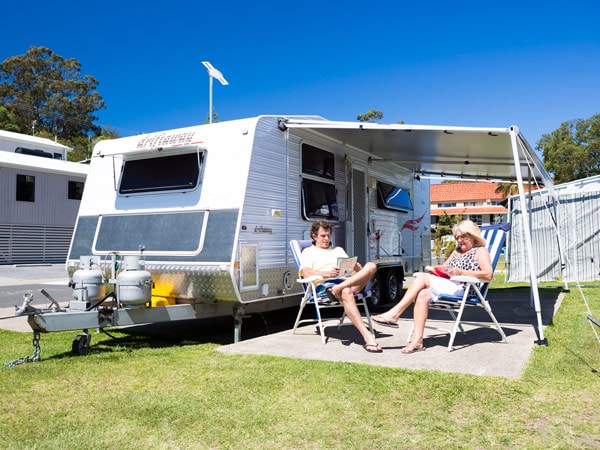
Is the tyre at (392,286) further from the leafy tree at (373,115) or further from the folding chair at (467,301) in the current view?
the leafy tree at (373,115)

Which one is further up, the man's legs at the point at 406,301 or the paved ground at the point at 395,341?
the man's legs at the point at 406,301

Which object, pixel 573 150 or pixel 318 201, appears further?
pixel 573 150

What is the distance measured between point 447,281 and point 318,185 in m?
2.36

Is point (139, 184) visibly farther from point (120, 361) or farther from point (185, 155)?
point (120, 361)

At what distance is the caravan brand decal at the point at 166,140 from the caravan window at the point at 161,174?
15cm

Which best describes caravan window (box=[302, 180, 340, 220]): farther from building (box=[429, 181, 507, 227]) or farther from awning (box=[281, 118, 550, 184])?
building (box=[429, 181, 507, 227])

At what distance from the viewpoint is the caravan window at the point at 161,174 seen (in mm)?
5770

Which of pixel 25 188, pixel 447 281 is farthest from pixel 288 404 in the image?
pixel 25 188

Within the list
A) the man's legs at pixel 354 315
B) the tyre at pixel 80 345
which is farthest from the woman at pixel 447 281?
the tyre at pixel 80 345

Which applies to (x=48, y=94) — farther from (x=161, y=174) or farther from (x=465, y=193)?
(x=161, y=174)

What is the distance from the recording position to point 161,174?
19.6 feet

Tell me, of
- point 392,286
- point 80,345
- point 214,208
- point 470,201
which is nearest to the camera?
point 80,345

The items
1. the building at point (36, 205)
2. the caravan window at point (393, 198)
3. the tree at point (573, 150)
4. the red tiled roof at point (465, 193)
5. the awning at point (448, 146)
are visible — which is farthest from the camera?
the red tiled roof at point (465, 193)

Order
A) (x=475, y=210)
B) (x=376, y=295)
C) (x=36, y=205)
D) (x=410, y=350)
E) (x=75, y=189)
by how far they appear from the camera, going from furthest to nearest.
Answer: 1. (x=475, y=210)
2. (x=75, y=189)
3. (x=36, y=205)
4. (x=376, y=295)
5. (x=410, y=350)
